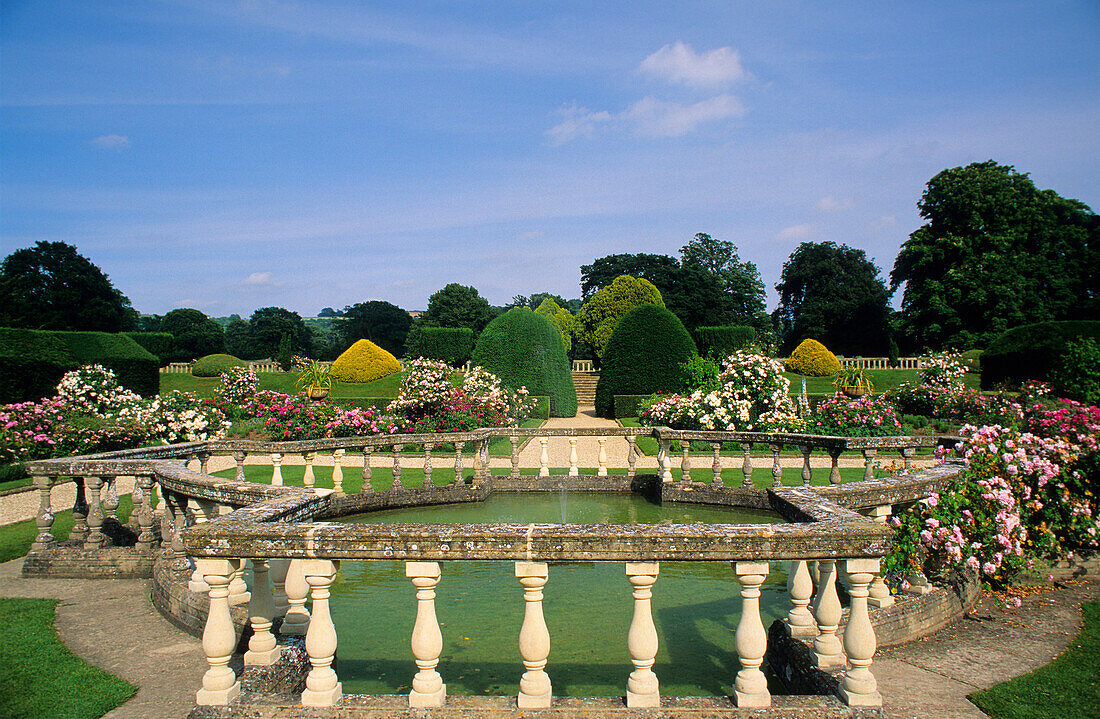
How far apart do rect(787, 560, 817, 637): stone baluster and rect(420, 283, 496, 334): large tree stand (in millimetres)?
69914

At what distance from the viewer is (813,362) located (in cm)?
3950

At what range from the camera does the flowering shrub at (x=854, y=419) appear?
44.4ft

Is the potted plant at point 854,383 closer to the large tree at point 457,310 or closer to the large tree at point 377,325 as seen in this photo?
the large tree at point 457,310

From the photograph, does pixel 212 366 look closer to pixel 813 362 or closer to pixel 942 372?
pixel 813 362

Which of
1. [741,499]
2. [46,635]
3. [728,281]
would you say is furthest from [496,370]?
[728,281]

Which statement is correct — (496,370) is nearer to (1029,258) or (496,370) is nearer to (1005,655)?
(1005,655)

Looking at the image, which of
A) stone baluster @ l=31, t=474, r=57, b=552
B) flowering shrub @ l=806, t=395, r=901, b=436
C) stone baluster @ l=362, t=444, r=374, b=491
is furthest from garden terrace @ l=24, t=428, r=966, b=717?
flowering shrub @ l=806, t=395, r=901, b=436

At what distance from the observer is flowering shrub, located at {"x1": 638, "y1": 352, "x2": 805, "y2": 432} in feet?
47.7

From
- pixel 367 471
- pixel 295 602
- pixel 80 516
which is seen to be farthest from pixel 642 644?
pixel 367 471

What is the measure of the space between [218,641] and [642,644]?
1957mm

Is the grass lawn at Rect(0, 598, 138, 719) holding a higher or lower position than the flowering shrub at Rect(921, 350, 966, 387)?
lower

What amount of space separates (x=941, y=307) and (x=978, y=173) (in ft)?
27.0

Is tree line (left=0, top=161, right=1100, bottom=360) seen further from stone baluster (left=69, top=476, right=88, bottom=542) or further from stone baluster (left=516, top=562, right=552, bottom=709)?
stone baluster (left=516, top=562, right=552, bottom=709)

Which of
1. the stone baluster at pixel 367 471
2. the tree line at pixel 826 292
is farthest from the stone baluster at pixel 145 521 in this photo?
the tree line at pixel 826 292
